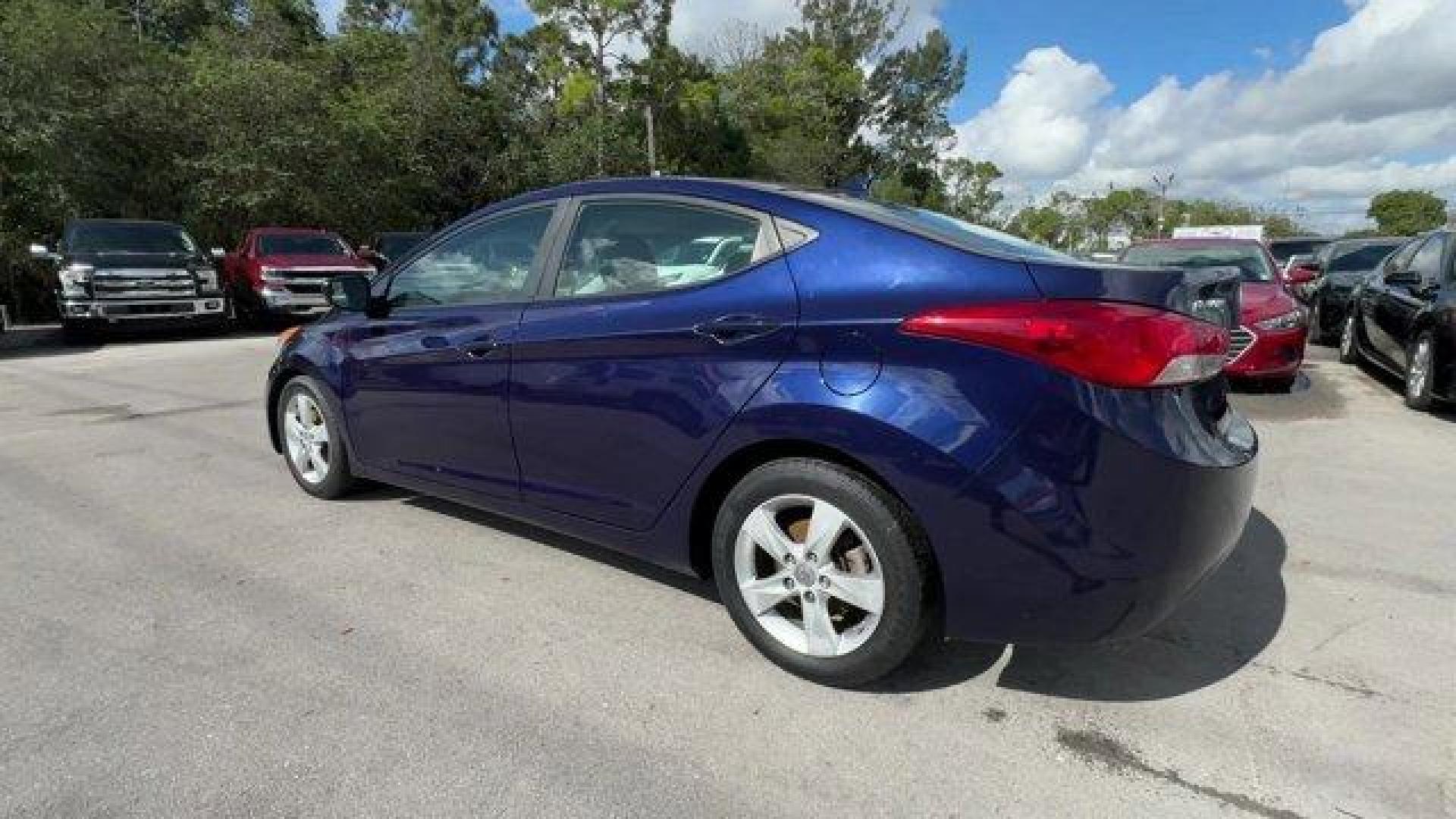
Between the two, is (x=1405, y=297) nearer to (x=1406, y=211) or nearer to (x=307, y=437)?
(x=307, y=437)

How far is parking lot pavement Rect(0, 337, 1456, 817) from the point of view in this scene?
2303 mm

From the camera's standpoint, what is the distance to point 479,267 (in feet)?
12.6

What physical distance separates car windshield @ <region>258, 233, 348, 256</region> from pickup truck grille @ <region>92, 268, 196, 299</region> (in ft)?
5.88

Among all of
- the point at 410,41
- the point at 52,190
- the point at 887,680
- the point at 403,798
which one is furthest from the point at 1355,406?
the point at 410,41

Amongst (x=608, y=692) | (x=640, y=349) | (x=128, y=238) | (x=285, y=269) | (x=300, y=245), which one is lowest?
(x=608, y=692)

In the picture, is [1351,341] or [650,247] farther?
[1351,341]

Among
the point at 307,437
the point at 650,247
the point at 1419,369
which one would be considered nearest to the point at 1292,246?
the point at 1419,369

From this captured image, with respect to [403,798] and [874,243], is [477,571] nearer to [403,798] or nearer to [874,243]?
[403,798]

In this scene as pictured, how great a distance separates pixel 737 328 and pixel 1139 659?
175 cm

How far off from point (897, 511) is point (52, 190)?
2170 centimetres

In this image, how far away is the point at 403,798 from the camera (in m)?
2.28

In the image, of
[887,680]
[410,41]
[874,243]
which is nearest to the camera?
[874,243]

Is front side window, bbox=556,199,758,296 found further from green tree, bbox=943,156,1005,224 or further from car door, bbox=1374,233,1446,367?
green tree, bbox=943,156,1005,224

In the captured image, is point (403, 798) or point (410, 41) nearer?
point (403, 798)
